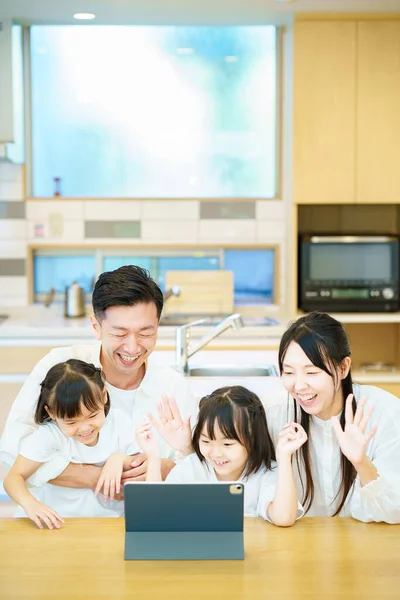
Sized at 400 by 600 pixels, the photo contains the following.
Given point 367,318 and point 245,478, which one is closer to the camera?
point 245,478

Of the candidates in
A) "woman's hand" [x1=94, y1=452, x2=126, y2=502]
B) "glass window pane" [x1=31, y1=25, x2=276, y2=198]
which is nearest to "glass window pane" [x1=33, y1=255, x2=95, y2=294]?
"glass window pane" [x1=31, y1=25, x2=276, y2=198]

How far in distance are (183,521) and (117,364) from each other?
2.00 ft

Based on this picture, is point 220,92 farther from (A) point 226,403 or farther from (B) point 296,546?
(B) point 296,546

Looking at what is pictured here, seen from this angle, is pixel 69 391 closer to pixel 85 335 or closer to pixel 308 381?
pixel 308 381

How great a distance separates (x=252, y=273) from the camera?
195 inches

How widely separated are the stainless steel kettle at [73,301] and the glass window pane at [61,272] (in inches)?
9.3

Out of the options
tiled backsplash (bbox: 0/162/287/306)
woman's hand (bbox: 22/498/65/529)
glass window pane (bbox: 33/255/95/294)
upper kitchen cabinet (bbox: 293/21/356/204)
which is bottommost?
woman's hand (bbox: 22/498/65/529)

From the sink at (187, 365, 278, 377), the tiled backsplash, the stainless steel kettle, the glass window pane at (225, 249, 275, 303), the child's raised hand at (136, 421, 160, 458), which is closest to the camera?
the child's raised hand at (136, 421, 160, 458)

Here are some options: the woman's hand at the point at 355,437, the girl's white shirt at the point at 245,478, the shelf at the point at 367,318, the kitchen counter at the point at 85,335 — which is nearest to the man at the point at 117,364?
the girl's white shirt at the point at 245,478

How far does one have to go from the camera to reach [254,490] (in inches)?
84.0

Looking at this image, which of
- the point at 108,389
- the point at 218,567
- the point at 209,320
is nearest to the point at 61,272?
the point at 209,320

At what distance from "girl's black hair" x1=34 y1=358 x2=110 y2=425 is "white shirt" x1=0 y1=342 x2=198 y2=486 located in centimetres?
6

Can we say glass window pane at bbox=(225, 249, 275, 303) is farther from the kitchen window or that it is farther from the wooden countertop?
the wooden countertop

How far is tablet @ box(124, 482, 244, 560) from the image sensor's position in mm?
1711
